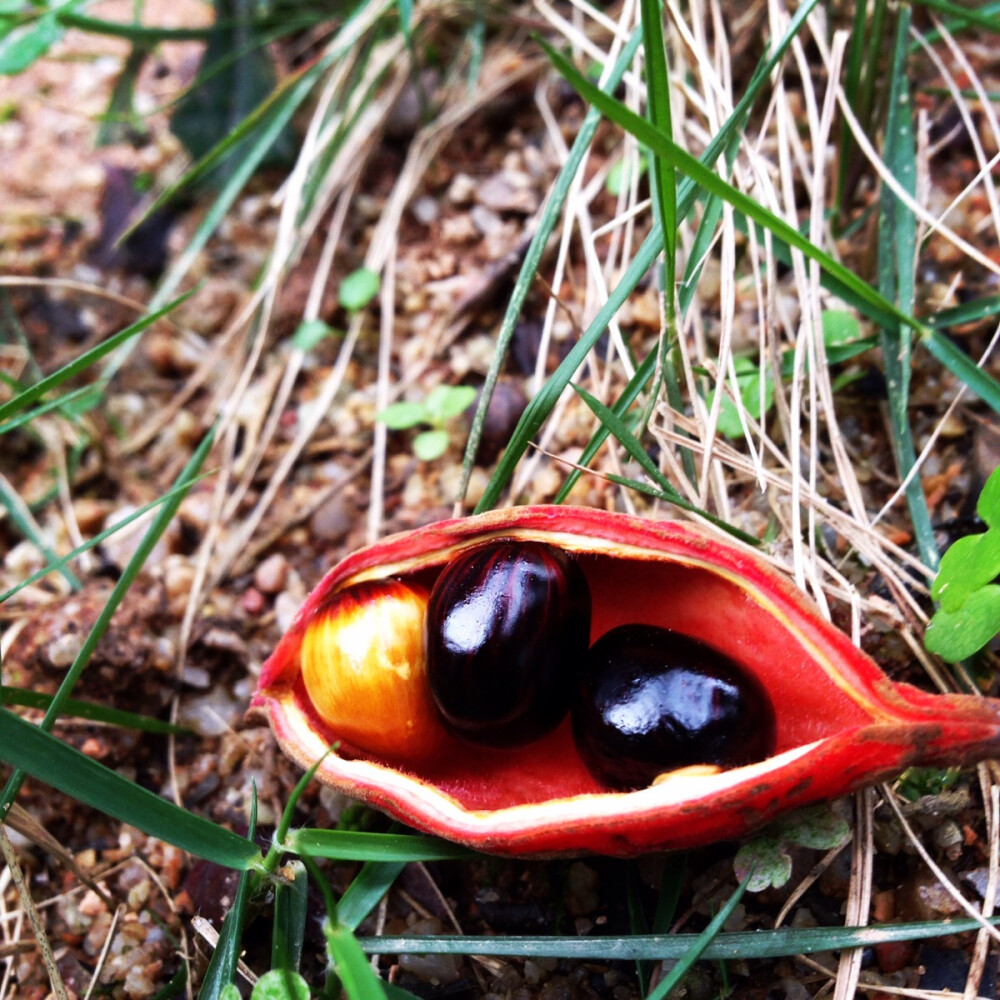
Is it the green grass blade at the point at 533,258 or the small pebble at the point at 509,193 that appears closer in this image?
the green grass blade at the point at 533,258

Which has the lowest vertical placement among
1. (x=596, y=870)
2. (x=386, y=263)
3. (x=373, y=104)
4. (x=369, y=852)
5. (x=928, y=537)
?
(x=596, y=870)

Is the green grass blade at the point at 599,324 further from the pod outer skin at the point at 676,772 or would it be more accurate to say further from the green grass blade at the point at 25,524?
the green grass blade at the point at 25,524

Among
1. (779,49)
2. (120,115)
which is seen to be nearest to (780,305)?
(779,49)

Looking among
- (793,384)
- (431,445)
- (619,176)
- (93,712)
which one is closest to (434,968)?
(93,712)

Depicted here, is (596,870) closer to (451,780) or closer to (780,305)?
(451,780)

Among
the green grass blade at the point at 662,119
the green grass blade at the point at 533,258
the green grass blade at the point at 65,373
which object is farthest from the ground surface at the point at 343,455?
the green grass blade at the point at 65,373

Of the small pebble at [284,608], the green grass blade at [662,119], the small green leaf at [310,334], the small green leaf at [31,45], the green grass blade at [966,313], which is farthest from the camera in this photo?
the small green leaf at [310,334]

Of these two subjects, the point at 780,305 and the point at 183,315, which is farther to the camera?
the point at 183,315
